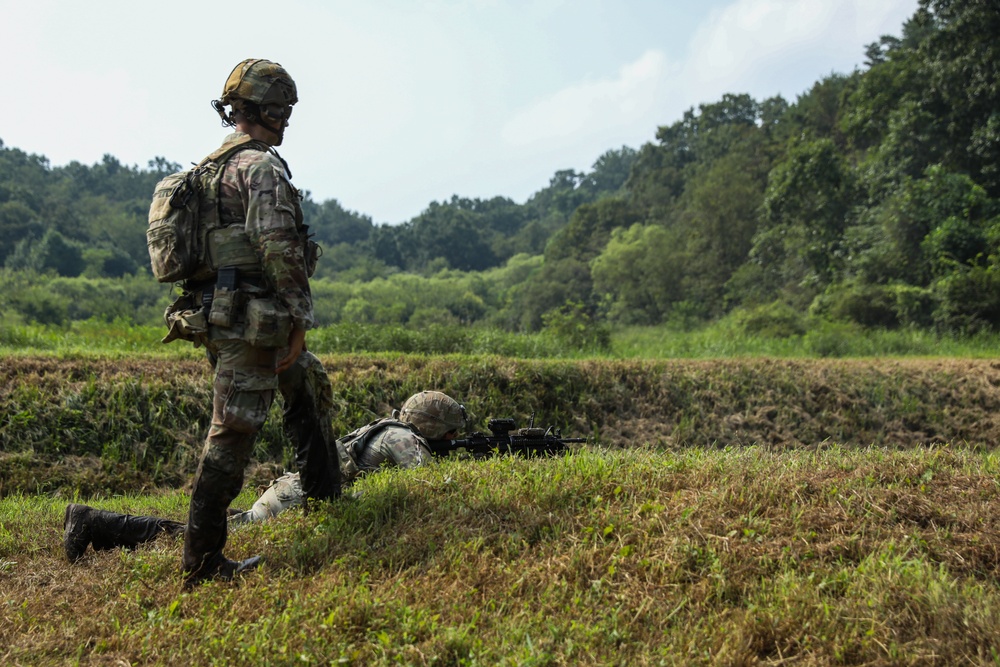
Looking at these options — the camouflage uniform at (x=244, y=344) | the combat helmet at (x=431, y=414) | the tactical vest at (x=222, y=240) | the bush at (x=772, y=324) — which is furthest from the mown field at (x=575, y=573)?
the bush at (x=772, y=324)

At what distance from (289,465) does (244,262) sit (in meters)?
4.03

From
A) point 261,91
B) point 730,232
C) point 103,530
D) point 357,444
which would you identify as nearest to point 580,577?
point 357,444

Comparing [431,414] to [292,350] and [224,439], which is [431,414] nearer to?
[292,350]

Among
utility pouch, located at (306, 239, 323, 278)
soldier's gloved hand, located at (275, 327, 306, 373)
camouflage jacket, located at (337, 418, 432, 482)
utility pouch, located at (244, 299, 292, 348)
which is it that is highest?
utility pouch, located at (306, 239, 323, 278)

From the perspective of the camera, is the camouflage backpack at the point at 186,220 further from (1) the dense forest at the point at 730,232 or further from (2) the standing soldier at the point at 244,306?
(1) the dense forest at the point at 730,232

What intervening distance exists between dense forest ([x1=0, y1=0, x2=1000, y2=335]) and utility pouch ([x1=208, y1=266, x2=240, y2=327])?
457 inches

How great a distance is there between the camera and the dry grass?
9.82 feet

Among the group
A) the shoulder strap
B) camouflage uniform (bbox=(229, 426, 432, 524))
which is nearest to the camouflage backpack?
the shoulder strap

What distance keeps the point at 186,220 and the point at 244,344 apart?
2.22 ft

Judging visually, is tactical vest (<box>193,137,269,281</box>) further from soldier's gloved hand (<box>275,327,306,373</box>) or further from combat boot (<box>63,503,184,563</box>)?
combat boot (<box>63,503,184,563</box>)

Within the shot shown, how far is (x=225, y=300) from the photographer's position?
12.0 feet

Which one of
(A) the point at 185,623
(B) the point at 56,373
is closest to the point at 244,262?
(A) the point at 185,623

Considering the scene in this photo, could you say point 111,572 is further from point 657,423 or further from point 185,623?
point 657,423

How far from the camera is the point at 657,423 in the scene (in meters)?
9.50
